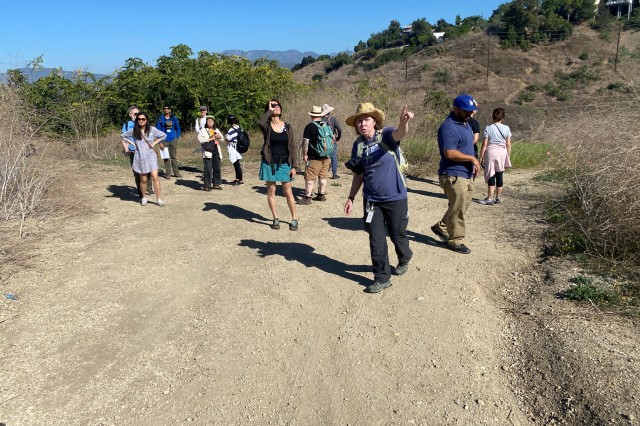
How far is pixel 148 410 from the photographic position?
3129mm

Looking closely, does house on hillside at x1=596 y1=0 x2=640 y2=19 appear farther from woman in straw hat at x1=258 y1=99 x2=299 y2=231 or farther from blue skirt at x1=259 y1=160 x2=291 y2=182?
blue skirt at x1=259 y1=160 x2=291 y2=182

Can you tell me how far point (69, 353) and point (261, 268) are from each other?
2.15 meters

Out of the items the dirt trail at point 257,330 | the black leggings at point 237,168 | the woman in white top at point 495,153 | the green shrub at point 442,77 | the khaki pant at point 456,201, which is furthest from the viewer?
the green shrub at point 442,77

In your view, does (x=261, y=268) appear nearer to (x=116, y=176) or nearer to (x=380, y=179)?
(x=380, y=179)

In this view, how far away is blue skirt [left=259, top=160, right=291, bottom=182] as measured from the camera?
20.6ft

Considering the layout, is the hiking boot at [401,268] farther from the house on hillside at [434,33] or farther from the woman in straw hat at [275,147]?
the house on hillside at [434,33]

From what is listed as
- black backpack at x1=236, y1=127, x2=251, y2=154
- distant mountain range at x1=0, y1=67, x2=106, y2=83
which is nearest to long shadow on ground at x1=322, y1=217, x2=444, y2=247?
black backpack at x1=236, y1=127, x2=251, y2=154

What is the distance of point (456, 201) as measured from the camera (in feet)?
17.5

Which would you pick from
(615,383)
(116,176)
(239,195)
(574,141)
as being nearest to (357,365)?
(615,383)

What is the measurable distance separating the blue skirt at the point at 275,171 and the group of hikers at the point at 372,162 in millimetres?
13

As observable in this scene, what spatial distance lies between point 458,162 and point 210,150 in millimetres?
5174

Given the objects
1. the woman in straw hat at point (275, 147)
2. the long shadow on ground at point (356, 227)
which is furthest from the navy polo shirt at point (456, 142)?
the woman in straw hat at point (275, 147)

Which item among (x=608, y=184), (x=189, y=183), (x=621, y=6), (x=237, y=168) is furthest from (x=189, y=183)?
(x=621, y=6)

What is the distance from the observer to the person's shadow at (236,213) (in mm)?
7238
